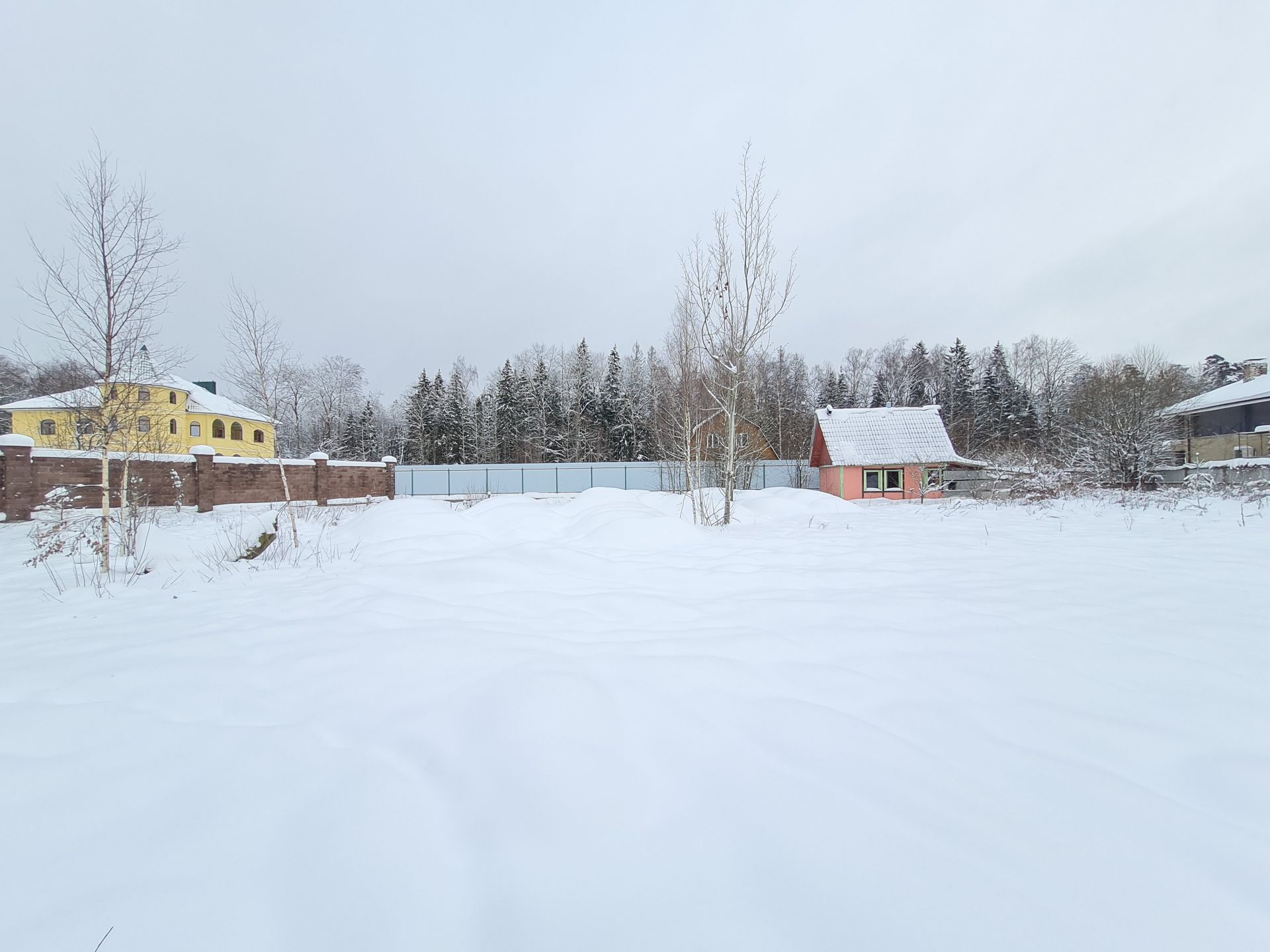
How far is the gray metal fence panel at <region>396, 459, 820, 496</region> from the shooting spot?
25.7m

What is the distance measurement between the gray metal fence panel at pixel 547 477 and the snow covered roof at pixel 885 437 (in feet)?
11.1

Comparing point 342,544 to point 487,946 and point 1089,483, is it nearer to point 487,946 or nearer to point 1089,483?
point 487,946

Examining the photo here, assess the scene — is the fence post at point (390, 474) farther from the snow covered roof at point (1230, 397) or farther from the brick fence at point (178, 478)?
the snow covered roof at point (1230, 397)

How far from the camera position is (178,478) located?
11.4m

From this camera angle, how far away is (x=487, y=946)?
108 cm

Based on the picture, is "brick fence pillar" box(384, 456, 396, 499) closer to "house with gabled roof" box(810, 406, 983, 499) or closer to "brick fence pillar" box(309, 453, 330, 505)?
"brick fence pillar" box(309, 453, 330, 505)

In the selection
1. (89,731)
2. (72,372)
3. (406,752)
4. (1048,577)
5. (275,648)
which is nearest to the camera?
(406,752)

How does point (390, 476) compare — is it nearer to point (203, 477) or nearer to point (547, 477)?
point (547, 477)

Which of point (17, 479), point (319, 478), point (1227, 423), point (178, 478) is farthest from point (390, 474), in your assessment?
point (1227, 423)

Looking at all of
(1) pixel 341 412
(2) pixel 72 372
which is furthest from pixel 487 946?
(1) pixel 341 412

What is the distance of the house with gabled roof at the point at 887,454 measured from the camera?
803 inches

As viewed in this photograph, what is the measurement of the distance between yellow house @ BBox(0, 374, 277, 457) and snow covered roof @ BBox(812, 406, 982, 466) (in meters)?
19.6

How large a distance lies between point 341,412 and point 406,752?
141 feet

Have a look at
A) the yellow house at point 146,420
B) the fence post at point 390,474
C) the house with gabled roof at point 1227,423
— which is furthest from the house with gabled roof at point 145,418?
the house with gabled roof at point 1227,423
